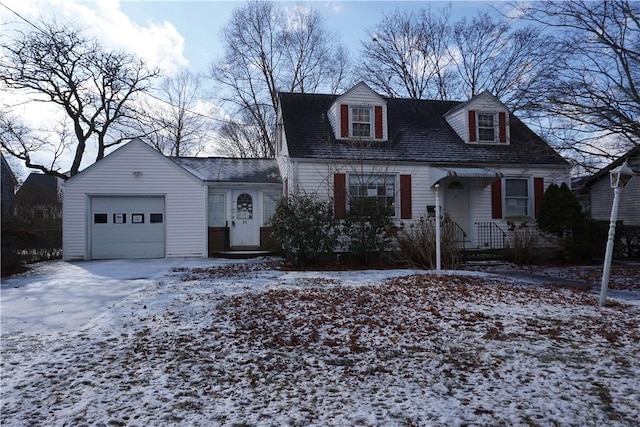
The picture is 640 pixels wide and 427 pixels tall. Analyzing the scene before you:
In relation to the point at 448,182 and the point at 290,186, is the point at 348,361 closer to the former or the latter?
the point at 290,186

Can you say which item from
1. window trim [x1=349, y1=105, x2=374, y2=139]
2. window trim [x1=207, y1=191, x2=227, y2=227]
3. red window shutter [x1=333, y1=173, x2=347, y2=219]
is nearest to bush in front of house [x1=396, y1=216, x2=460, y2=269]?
red window shutter [x1=333, y1=173, x2=347, y2=219]

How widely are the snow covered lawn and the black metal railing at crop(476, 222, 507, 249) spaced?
26.4 ft

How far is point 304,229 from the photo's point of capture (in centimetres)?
1112

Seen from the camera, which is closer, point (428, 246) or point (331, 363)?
point (331, 363)

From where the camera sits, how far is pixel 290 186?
44.2 ft

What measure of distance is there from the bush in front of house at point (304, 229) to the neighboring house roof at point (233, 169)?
3819 mm

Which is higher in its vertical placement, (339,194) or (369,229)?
(339,194)

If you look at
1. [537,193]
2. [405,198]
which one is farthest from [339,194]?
[537,193]

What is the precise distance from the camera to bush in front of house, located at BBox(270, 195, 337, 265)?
36.4 feet

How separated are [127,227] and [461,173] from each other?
441 inches

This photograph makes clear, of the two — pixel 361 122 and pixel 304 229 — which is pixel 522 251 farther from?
pixel 361 122

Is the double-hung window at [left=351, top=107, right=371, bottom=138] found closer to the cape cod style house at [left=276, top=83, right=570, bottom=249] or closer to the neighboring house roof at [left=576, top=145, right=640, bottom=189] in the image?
the cape cod style house at [left=276, top=83, right=570, bottom=249]

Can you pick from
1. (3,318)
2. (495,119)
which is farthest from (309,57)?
(3,318)

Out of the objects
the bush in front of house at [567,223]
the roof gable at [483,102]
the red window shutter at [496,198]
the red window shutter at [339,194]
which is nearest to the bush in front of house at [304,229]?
the red window shutter at [339,194]
